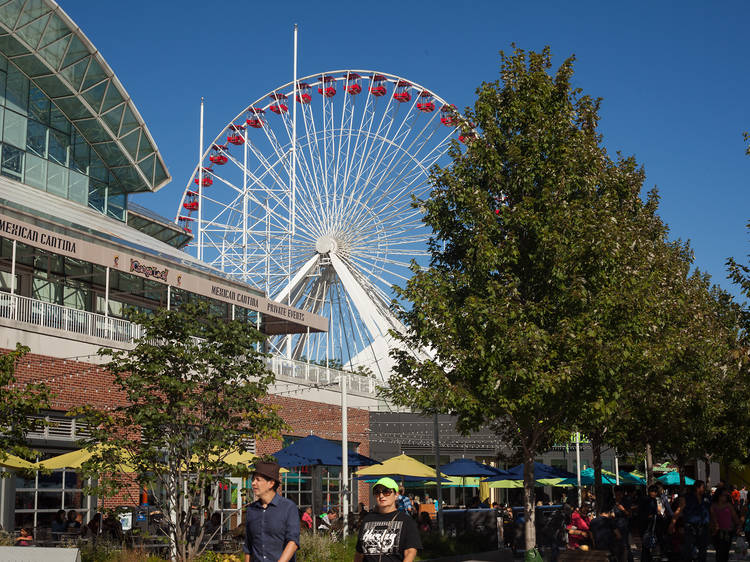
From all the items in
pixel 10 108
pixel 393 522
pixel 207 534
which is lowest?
pixel 207 534

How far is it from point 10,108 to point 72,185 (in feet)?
12.8

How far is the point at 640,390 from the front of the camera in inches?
930

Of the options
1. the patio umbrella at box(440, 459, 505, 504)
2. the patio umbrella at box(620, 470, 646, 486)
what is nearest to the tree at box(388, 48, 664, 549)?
the patio umbrella at box(440, 459, 505, 504)

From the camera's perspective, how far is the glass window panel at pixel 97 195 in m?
34.7

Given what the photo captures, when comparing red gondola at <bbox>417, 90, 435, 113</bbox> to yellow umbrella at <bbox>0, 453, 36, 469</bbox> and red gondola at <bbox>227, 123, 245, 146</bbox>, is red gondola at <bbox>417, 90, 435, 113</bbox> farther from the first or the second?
yellow umbrella at <bbox>0, 453, 36, 469</bbox>

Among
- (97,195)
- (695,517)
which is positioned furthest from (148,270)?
(695,517)

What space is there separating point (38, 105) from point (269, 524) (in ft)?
93.3

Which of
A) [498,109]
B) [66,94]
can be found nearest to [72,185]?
[66,94]

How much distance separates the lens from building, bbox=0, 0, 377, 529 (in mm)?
23672

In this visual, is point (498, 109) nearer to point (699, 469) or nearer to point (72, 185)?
point (72, 185)

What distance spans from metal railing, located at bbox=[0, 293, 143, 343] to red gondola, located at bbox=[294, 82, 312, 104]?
24.8 meters

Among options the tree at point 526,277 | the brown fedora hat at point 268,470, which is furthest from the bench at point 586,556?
the brown fedora hat at point 268,470

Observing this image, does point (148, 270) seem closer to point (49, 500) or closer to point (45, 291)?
point (45, 291)

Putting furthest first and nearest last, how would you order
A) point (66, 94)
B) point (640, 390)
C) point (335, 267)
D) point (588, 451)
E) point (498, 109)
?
point (588, 451), point (335, 267), point (66, 94), point (640, 390), point (498, 109)
